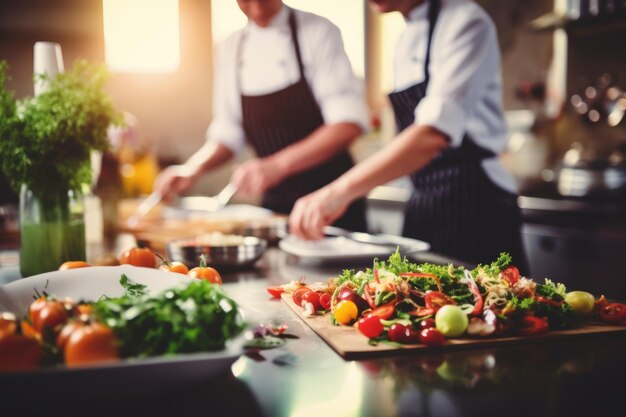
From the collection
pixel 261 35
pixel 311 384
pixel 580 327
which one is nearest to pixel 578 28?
pixel 261 35

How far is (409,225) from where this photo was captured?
87.0 inches

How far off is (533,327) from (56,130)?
952mm

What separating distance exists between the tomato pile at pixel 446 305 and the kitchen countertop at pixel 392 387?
1.4 inches

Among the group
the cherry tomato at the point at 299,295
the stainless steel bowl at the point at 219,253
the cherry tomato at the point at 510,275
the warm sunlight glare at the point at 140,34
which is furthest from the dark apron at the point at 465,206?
the warm sunlight glare at the point at 140,34

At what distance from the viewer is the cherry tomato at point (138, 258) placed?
4.02 feet

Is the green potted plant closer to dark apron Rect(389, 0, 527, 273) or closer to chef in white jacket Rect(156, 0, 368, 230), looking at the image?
chef in white jacket Rect(156, 0, 368, 230)

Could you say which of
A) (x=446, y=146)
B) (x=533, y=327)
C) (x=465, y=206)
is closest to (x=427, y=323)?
(x=533, y=327)

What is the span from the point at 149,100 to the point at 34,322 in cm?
430

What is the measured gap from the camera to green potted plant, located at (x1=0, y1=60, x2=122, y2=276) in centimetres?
125

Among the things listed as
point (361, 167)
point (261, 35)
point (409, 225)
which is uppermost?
point (261, 35)

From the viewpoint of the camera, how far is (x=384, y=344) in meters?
0.83

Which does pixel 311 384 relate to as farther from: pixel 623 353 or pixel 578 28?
pixel 578 28

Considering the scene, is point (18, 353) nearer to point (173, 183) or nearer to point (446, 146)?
point (446, 146)

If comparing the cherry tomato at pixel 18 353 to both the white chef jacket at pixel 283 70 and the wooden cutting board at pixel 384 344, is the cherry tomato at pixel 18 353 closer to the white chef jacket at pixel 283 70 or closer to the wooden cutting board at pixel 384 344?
the wooden cutting board at pixel 384 344
